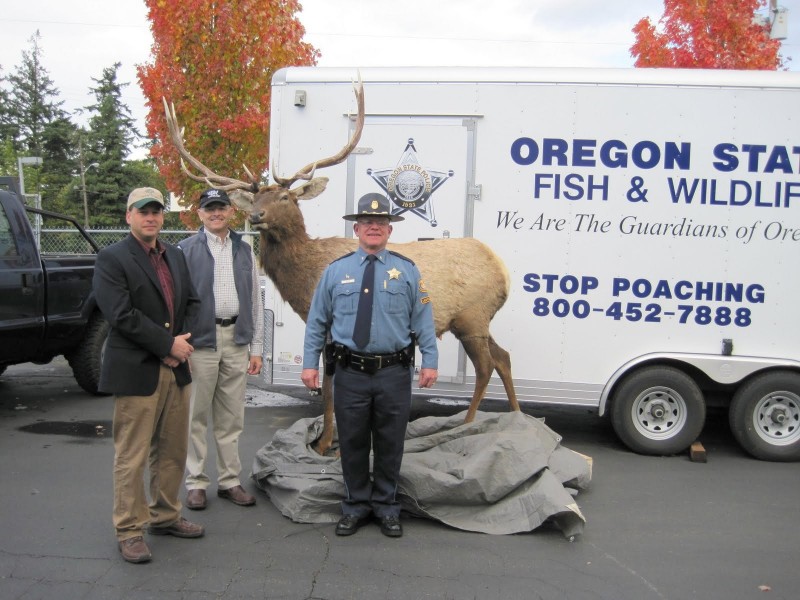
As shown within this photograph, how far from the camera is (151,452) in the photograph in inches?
176

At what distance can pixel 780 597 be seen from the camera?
13.0 ft

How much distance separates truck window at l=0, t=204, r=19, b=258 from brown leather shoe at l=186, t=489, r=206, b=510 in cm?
384

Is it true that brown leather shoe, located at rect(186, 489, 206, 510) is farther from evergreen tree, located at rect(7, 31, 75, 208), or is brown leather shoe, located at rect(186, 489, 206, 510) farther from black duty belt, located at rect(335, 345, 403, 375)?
evergreen tree, located at rect(7, 31, 75, 208)

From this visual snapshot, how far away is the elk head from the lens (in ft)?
18.8

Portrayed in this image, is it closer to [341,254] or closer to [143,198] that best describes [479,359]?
[341,254]

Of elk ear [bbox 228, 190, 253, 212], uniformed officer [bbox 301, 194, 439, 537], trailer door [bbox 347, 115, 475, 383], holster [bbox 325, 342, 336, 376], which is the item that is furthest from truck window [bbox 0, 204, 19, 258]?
holster [bbox 325, 342, 336, 376]

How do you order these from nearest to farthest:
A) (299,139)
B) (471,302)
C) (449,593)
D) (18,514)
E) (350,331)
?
(449,593) < (350,331) < (18,514) < (471,302) < (299,139)

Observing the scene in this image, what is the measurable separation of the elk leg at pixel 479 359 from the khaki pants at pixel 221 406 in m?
2.12

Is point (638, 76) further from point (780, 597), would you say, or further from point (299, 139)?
point (780, 597)

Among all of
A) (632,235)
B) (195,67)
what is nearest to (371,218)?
(632,235)

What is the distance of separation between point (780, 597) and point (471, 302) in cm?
324

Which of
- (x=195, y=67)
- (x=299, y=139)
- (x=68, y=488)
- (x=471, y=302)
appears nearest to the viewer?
(x=68, y=488)

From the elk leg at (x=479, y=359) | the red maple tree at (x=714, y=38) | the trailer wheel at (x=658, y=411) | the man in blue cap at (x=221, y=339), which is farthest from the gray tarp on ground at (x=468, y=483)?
the red maple tree at (x=714, y=38)

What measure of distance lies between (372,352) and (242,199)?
6.43 feet
